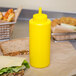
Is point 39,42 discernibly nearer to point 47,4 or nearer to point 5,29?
point 5,29

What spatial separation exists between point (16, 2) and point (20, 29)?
38 centimetres

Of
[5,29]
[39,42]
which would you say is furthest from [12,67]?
[5,29]

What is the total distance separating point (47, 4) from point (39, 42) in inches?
31.4

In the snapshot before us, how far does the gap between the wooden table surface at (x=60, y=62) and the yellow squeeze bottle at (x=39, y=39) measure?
31 mm

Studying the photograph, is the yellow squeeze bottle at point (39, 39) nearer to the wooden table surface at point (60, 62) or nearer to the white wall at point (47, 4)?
the wooden table surface at point (60, 62)

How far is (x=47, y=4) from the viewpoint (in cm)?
153

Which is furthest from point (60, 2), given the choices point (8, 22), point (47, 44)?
point (47, 44)

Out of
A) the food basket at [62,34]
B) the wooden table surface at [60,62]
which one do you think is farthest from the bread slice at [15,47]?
the food basket at [62,34]

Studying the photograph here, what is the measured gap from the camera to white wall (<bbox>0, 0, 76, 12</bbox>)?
1490mm

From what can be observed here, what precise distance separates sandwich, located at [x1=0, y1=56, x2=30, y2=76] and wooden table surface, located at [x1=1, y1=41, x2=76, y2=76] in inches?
2.3

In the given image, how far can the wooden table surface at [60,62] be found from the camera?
0.79 m

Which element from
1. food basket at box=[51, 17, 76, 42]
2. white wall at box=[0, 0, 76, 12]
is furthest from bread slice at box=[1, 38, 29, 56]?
white wall at box=[0, 0, 76, 12]

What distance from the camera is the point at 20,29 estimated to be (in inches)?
49.0

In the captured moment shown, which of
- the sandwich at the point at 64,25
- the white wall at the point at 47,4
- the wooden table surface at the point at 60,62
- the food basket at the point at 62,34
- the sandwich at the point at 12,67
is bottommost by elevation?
the wooden table surface at the point at 60,62
